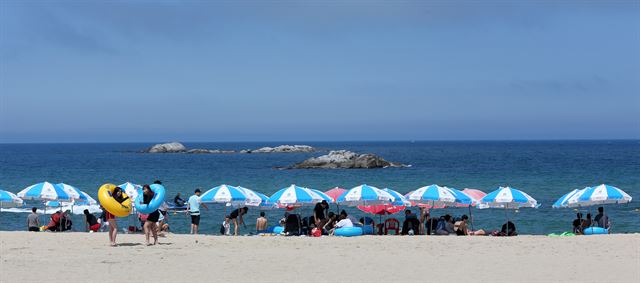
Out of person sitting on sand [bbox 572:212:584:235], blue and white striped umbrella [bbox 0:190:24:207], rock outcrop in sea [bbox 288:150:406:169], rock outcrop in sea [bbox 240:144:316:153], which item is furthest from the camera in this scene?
rock outcrop in sea [bbox 240:144:316:153]

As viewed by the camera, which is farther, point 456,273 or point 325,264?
point 325,264

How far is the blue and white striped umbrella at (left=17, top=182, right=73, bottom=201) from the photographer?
21.3 m

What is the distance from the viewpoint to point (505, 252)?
1614 cm

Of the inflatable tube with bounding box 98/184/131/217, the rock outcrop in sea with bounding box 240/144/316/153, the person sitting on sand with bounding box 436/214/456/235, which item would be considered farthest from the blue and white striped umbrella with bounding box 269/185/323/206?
the rock outcrop in sea with bounding box 240/144/316/153

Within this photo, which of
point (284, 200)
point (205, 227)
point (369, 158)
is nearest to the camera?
point (284, 200)

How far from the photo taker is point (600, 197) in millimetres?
19922

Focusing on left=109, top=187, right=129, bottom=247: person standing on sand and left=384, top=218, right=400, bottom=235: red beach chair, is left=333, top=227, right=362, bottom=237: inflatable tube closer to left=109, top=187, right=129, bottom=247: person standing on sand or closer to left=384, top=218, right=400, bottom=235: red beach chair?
left=384, top=218, right=400, bottom=235: red beach chair

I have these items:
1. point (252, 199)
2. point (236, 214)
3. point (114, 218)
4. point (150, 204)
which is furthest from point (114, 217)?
point (236, 214)

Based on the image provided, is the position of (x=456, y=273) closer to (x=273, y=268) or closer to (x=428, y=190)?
(x=273, y=268)

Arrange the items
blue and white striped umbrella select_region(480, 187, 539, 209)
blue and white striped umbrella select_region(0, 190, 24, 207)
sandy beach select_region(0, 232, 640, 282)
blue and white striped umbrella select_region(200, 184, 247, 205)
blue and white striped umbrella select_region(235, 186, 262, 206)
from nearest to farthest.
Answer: sandy beach select_region(0, 232, 640, 282), blue and white striped umbrella select_region(480, 187, 539, 209), blue and white striped umbrella select_region(200, 184, 247, 205), blue and white striped umbrella select_region(235, 186, 262, 206), blue and white striped umbrella select_region(0, 190, 24, 207)

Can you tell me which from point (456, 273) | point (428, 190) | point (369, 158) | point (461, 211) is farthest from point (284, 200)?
point (369, 158)

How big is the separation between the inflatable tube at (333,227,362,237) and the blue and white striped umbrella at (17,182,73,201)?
8197 mm

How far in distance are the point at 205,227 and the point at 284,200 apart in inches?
312

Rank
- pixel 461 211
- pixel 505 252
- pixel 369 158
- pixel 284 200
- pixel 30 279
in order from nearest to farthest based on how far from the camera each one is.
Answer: pixel 30 279, pixel 505 252, pixel 284 200, pixel 461 211, pixel 369 158
